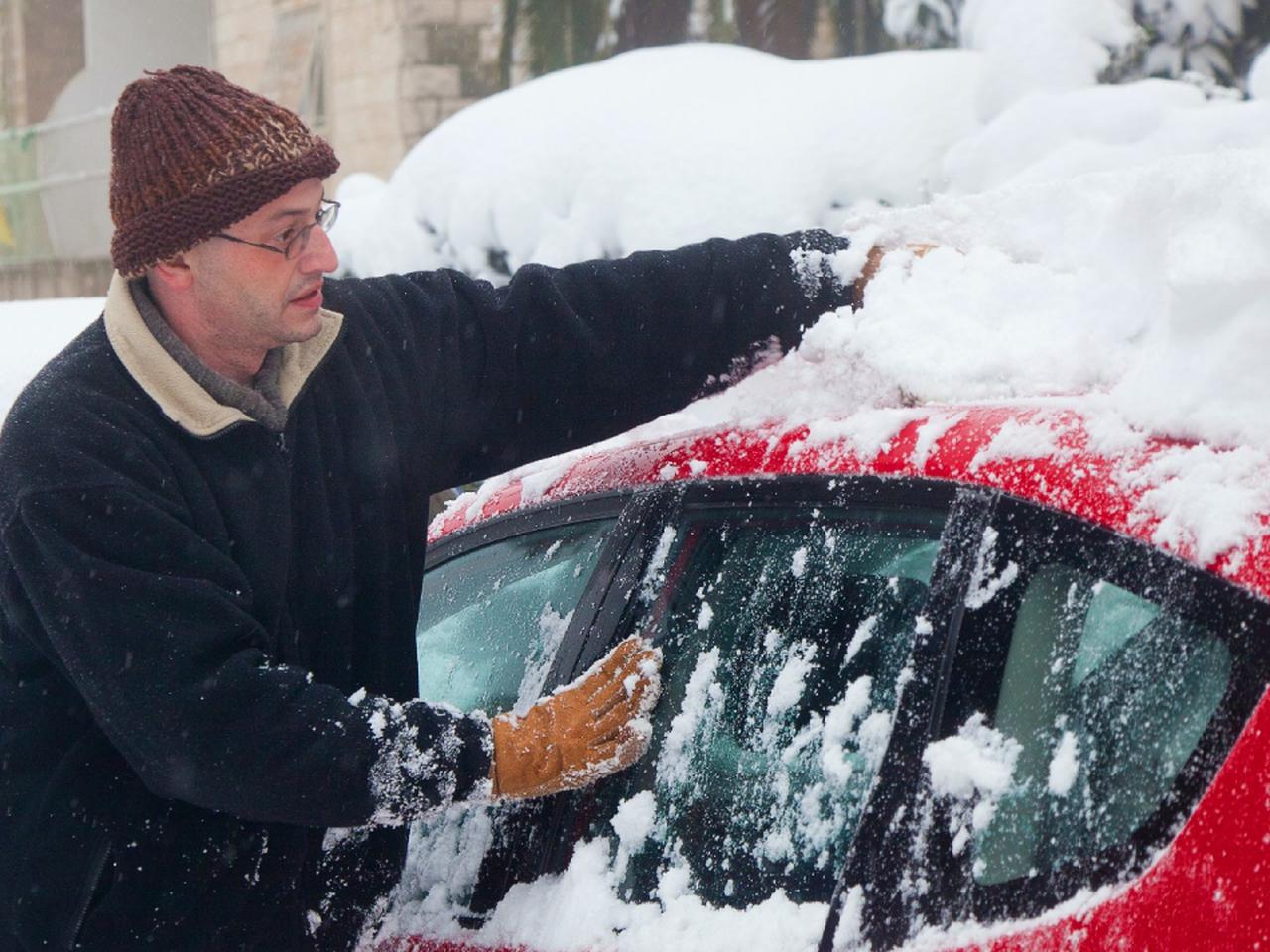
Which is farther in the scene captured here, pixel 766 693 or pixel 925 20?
pixel 925 20

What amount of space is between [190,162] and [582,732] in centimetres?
89

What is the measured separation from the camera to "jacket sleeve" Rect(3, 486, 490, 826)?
1776mm

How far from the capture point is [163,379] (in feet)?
6.51

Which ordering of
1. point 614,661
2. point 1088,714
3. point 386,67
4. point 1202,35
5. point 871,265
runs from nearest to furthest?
point 1088,714 < point 614,661 < point 871,265 < point 1202,35 < point 386,67

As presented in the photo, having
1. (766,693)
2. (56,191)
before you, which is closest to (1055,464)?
(766,693)

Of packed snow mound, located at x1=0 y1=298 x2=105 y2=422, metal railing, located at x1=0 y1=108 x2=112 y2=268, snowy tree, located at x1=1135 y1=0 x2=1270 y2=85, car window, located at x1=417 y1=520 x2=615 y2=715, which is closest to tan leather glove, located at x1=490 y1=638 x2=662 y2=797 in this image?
car window, located at x1=417 y1=520 x2=615 y2=715

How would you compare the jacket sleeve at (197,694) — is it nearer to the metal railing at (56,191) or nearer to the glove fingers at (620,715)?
the glove fingers at (620,715)

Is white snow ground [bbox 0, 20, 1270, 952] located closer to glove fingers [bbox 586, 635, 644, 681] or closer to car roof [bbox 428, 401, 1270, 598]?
car roof [bbox 428, 401, 1270, 598]

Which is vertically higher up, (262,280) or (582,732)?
(262,280)

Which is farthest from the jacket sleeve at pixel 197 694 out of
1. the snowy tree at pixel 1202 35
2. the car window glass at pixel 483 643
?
the snowy tree at pixel 1202 35

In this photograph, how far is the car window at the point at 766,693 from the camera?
1.62 metres

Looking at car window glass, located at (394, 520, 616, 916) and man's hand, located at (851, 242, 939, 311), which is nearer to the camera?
car window glass, located at (394, 520, 616, 916)

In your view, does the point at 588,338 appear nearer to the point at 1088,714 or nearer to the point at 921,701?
the point at 921,701

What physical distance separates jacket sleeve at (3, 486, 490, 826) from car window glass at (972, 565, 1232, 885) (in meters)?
0.66
